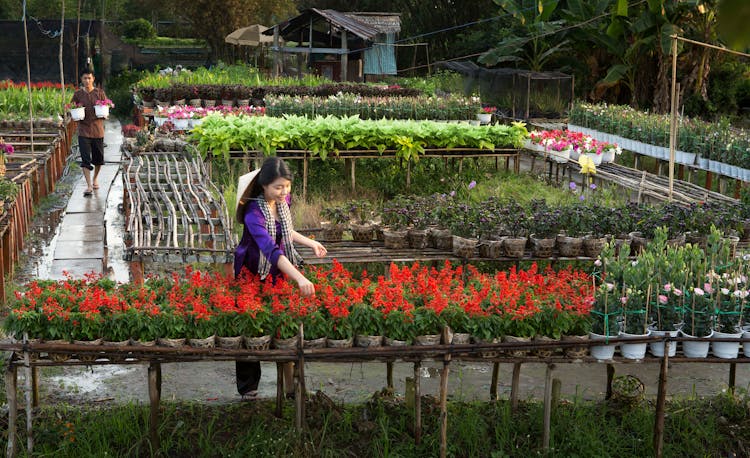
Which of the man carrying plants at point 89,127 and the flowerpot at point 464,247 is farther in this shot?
the man carrying plants at point 89,127

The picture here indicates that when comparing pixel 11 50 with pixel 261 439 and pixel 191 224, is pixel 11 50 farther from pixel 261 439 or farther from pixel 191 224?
Answer: pixel 261 439

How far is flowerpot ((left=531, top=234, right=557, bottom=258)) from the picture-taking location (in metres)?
7.74

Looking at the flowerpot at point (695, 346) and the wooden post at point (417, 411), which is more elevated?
the flowerpot at point (695, 346)

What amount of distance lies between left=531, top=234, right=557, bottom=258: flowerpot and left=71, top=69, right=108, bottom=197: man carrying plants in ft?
23.1

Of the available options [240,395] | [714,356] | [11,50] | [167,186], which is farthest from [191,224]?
[11,50]

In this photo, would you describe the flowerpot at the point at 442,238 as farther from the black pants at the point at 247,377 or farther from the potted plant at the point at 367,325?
the potted plant at the point at 367,325

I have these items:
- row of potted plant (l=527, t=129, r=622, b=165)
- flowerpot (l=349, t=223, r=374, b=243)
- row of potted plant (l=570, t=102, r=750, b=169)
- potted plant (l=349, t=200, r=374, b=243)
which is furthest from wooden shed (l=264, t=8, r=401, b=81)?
flowerpot (l=349, t=223, r=374, b=243)

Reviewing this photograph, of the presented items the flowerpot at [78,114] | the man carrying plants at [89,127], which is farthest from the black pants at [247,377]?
the man carrying plants at [89,127]

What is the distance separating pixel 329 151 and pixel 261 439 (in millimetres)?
6992

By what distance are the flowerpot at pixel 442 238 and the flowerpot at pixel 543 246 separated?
0.71 m

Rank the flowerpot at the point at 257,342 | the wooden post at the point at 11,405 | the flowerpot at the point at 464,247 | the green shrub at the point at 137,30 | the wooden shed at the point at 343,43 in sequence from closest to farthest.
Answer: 1. the wooden post at the point at 11,405
2. the flowerpot at the point at 257,342
3. the flowerpot at the point at 464,247
4. the wooden shed at the point at 343,43
5. the green shrub at the point at 137,30

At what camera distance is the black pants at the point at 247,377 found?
5762 millimetres

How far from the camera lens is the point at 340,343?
16.7 ft

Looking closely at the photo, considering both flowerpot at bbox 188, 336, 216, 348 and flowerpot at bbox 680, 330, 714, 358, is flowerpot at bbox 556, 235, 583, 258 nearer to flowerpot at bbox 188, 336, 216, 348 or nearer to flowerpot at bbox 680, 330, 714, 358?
flowerpot at bbox 680, 330, 714, 358
